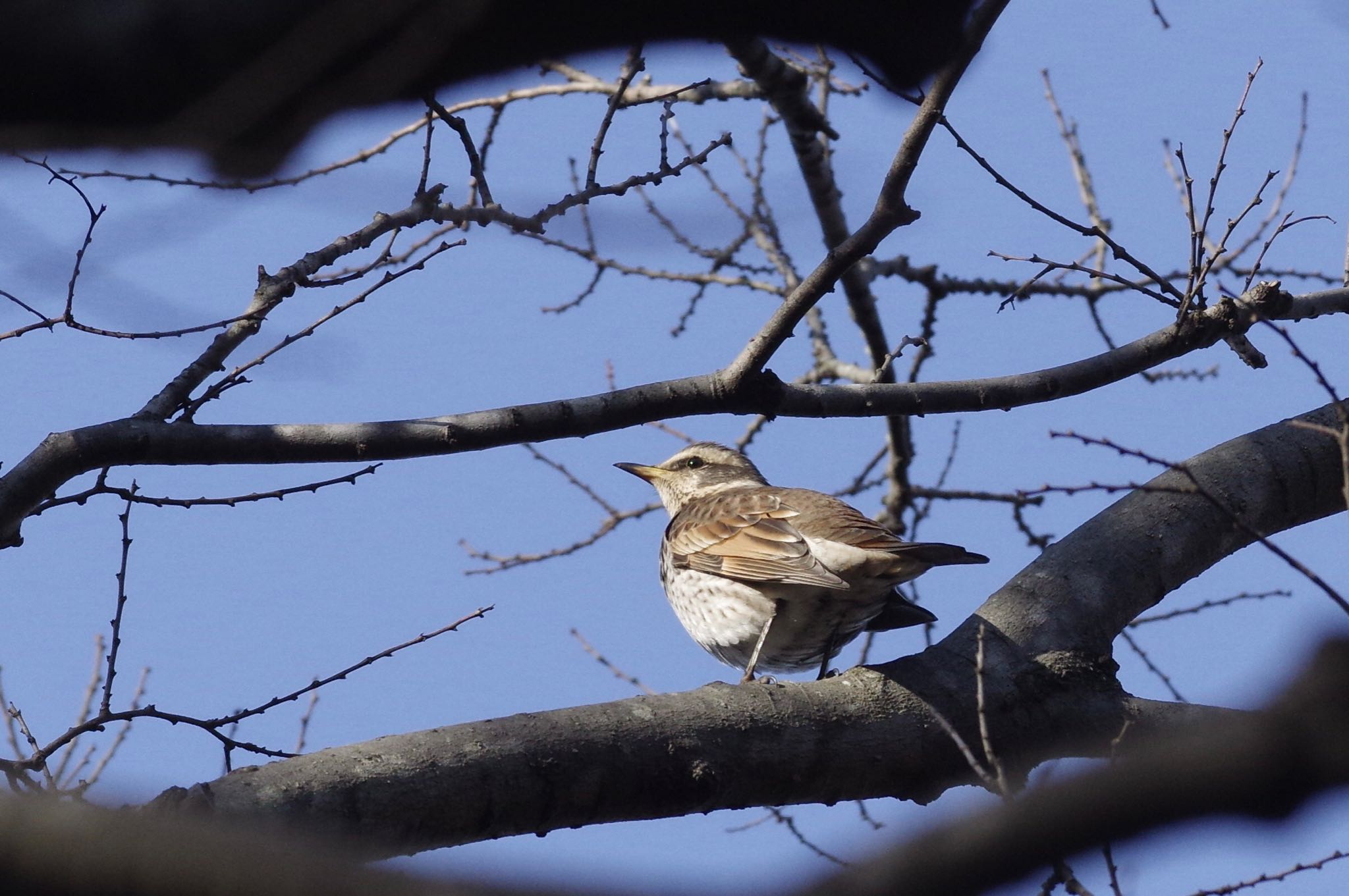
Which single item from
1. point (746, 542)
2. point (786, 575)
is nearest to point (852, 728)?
point (786, 575)

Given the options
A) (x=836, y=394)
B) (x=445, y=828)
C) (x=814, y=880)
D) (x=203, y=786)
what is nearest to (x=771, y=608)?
(x=836, y=394)

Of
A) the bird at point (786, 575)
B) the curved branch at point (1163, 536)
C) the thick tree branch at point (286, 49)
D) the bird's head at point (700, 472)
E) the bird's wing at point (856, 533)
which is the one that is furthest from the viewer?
the bird's head at point (700, 472)

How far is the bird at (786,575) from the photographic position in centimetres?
571

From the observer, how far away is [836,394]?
457 cm

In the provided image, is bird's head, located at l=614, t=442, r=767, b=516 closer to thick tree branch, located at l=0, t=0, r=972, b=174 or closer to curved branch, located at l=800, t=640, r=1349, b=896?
thick tree branch, located at l=0, t=0, r=972, b=174

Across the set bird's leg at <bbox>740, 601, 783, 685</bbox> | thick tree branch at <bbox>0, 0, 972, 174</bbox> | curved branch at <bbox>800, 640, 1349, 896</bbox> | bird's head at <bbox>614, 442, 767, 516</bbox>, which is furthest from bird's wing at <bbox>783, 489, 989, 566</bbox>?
curved branch at <bbox>800, 640, 1349, 896</bbox>

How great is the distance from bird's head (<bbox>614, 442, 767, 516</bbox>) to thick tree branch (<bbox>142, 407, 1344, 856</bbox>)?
3.58 meters

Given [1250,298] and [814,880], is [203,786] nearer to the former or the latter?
[814,880]

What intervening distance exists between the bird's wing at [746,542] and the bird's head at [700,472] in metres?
0.73

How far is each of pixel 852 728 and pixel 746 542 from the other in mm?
2587

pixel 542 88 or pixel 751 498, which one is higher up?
pixel 542 88

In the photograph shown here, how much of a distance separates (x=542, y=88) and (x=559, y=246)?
104cm

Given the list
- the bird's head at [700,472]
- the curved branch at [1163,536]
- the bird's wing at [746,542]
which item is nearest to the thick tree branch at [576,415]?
the curved branch at [1163,536]

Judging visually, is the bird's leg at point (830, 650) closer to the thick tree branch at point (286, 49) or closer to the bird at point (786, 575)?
the bird at point (786, 575)
